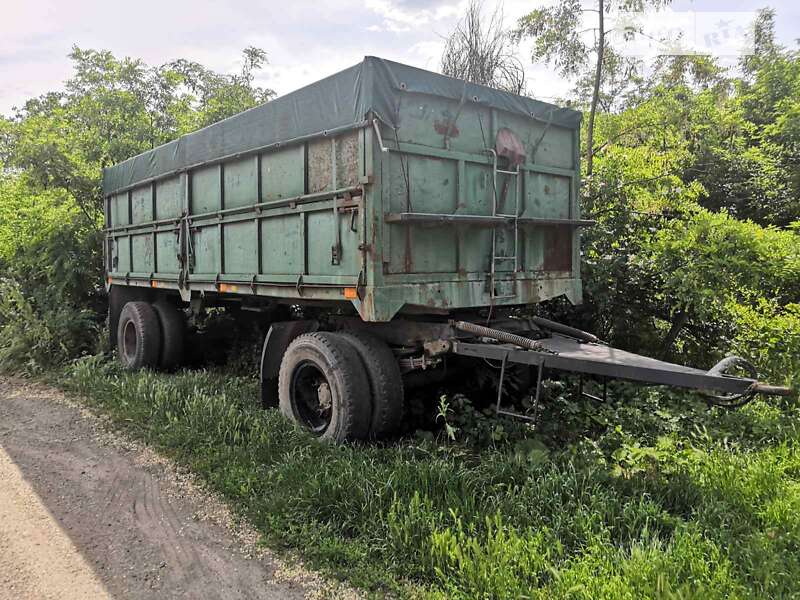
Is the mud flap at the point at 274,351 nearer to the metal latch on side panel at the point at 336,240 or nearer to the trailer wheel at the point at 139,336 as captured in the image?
the metal latch on side panel at the point at 336,240

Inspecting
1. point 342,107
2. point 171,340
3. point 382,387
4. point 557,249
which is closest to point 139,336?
point 171,340

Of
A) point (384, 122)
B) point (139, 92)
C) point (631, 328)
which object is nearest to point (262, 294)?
point (384, 122)

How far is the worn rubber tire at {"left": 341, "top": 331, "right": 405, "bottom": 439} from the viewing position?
15.0 feet

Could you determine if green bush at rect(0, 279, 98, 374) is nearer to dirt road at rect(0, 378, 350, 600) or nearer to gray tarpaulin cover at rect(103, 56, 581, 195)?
dirt road at rect(0, 378, 350, 600)

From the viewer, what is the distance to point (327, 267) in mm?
4621

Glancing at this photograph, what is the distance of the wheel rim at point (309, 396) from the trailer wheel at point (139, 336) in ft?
11.7

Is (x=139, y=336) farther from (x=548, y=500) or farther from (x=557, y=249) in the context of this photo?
(x=548, y=500)

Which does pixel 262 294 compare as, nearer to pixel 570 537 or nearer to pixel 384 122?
pixel 384 122

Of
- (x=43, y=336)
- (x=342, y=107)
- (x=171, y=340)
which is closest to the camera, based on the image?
(x=342, y=107)

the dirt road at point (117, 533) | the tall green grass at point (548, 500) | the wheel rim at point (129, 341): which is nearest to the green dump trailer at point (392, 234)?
the tall green grass at point (548, 500)

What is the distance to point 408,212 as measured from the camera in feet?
14.0

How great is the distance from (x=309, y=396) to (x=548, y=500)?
A: 2.51 metres

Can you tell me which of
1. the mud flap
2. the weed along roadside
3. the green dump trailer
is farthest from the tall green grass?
the green dump trailer

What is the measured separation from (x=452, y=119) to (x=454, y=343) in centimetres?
180
